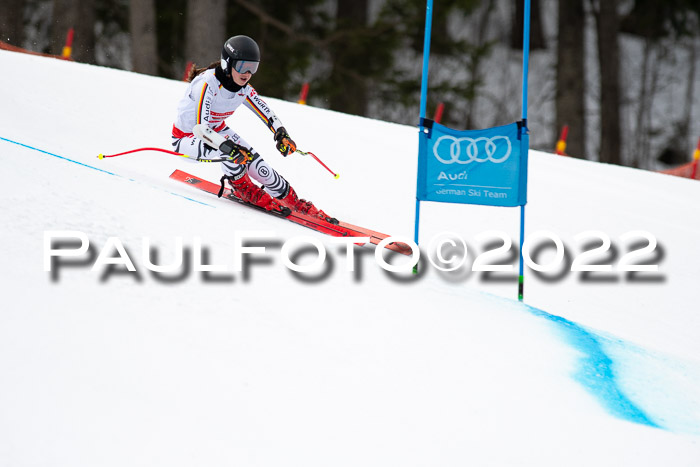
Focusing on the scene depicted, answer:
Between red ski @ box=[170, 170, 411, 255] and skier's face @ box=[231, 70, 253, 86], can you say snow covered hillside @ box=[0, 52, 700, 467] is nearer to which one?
red ski @ box=[170, 170, 411, 255]

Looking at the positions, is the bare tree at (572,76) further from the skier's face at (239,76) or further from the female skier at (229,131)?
the skier's face at (239,76)

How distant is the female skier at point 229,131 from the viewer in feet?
18.2

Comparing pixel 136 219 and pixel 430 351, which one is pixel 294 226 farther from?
pixel 430 351

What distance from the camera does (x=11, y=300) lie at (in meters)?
3.06

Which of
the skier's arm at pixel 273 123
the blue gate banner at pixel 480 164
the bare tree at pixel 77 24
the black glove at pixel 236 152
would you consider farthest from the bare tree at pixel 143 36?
the blue gate banner at pixel 480 164

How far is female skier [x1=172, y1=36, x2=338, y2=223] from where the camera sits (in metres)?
5.55

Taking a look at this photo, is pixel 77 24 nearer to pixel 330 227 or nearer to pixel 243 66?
pixel 243 66

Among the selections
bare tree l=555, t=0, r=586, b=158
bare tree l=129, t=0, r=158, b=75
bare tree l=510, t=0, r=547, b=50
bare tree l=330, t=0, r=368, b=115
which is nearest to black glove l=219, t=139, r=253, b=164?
bare tree l=129, t=0, r=158, b=75

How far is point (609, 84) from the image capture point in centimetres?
1641

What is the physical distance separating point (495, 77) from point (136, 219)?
867 inches

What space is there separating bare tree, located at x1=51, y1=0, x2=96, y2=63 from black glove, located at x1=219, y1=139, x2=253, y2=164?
11.7 metres

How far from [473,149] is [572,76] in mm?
11680

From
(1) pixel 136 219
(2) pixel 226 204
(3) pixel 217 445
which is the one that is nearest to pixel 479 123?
(2) pixel 226 204

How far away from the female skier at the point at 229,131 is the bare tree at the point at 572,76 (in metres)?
10.6
